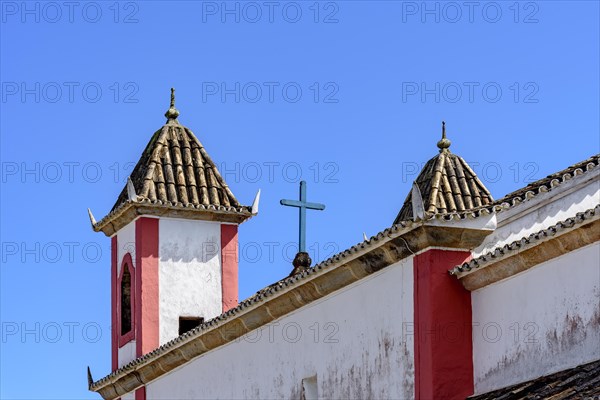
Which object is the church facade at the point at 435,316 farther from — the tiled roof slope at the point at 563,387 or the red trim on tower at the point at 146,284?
the red trim on tower at the point at 146,284

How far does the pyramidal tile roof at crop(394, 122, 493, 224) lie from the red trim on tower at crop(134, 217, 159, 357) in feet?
13.1

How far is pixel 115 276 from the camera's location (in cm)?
2398

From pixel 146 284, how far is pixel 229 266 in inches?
53.1

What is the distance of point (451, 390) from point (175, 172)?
911 centimetres

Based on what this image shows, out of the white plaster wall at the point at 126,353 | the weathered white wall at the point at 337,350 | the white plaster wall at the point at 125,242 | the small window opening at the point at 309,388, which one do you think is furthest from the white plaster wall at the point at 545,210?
the white plaster wall at the point at 125,242

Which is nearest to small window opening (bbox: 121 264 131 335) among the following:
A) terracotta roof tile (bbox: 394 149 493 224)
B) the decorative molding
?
the decorative molding

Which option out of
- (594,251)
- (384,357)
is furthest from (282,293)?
(594,251)

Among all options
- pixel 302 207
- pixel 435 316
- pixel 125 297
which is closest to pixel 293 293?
pixel 435 316

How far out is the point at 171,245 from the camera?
75.0 feet

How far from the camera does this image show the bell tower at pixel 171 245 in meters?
22.6

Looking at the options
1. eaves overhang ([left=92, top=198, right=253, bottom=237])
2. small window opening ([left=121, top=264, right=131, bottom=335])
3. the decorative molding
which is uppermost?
eaves overhang ([left=92, top=198, right=253, bottom=237])

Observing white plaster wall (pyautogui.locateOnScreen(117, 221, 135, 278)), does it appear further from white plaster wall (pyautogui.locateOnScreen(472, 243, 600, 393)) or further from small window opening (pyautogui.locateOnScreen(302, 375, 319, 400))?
white plaster wall (pyautogui.locateOnScreen(472, 243, 600, 393))

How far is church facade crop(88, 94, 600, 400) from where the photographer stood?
14102mm

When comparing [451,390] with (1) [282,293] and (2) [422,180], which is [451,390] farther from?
(2) [422,180]
